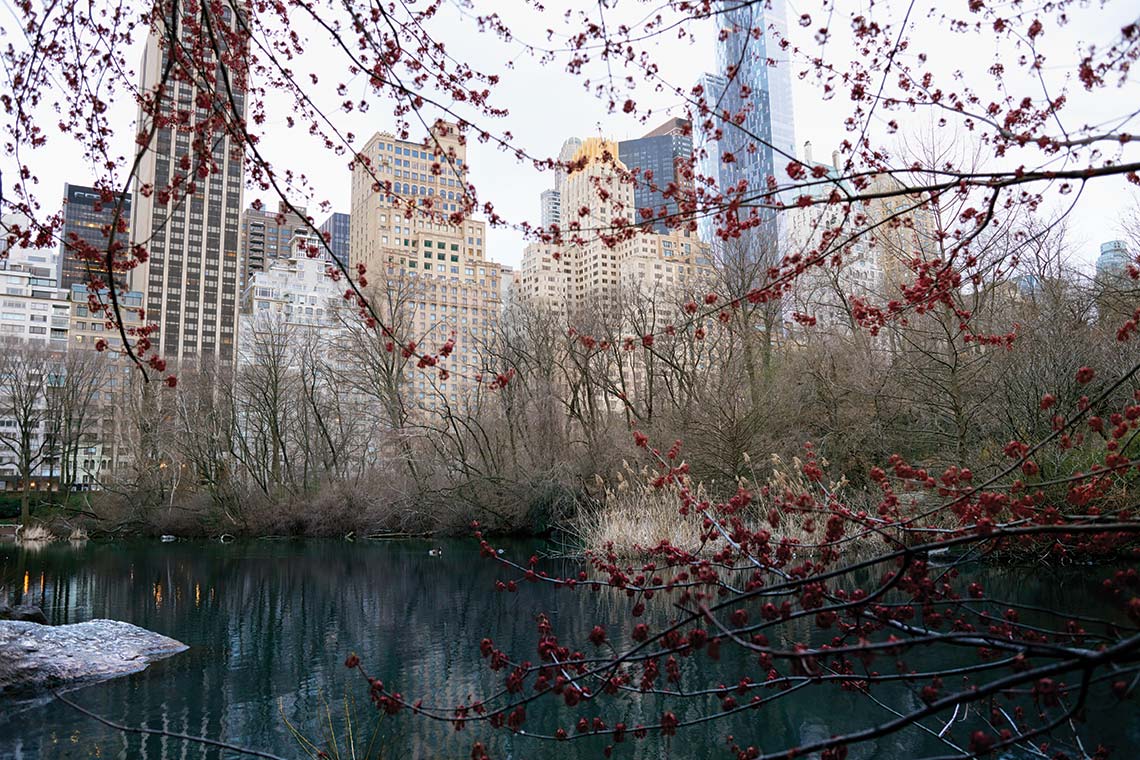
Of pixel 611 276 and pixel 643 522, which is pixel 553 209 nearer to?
pixel 611 276

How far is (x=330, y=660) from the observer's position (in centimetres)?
885

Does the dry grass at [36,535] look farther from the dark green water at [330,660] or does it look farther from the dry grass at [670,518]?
the dry grass at [670,518]

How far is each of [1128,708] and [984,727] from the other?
1477mm

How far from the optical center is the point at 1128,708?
20.5 feet

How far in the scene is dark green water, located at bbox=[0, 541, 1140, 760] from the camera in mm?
6086

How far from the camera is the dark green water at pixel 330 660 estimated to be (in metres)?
6.09

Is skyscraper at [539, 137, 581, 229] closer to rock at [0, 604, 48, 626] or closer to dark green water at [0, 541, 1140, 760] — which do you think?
dark green water at [0, 541, 1140, 760]

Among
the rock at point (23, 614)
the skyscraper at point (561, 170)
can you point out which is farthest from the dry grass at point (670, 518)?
the rock at point (23, 614)

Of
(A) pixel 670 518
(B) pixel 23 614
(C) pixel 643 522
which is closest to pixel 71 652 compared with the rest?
(B) pixel 23 614

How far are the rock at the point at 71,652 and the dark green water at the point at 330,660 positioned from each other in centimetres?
36

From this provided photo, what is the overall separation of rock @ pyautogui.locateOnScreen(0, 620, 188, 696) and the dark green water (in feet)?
1.18

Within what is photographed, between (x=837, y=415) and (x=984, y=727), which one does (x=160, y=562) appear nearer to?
(x=837, y=415)

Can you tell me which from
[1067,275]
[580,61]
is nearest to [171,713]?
[580,61]

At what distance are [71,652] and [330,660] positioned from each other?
274cm
